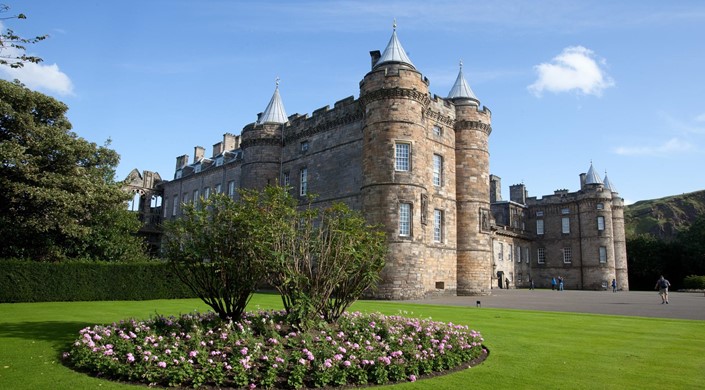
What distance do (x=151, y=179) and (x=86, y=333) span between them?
57.4 m

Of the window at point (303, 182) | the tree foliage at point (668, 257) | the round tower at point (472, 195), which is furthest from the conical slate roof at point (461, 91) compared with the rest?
the tree foliage at point (668, 257)

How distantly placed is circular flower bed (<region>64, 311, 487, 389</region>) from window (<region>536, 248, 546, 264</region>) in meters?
57.5

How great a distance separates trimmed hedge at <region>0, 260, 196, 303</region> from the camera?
76.8ft

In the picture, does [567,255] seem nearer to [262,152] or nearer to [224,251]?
[262,152]

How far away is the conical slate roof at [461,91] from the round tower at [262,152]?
13877 mm

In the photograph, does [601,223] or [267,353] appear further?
[601,223]

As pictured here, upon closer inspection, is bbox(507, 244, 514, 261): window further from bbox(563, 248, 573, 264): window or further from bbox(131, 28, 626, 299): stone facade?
bbox(131, 28, 626, 299): stone facade

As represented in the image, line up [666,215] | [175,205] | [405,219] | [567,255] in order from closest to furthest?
[405,219], [175,205], [567,255], [666,215]

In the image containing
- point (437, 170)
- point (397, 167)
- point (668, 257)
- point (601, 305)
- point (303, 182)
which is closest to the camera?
point (601, 305)

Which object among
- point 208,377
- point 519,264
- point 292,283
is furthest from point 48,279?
point 519,264

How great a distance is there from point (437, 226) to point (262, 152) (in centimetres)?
1556

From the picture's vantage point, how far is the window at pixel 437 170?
115ft

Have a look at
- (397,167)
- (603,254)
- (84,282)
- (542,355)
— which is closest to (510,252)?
(603,254)

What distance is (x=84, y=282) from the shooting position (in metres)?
25.4
